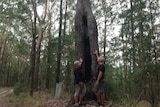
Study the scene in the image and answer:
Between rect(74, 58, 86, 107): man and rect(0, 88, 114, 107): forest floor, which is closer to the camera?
rect(74, 58, 86, 107): man

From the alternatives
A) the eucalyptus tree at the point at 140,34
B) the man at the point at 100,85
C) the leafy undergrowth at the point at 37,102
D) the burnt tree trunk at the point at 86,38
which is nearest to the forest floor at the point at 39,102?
the leafy undergrowth at the point at 37,102

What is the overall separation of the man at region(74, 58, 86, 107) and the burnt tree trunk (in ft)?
1.30

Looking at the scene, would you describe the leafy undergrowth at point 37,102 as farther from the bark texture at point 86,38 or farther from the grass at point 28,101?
the bark texture at point 86,38

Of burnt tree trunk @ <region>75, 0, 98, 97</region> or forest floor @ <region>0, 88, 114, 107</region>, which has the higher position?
burnt tree trunk @ <region>75, 0, 98, 97</region>

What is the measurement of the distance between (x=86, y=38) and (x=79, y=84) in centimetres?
217

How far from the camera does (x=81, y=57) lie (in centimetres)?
956

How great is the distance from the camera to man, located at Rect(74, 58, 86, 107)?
28.2 ft

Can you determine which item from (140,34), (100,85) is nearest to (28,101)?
(100,85)

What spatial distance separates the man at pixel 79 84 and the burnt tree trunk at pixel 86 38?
0.40 m

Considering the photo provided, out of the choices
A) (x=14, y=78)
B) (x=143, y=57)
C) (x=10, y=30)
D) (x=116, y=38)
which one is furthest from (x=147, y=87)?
(x=14, y=78)

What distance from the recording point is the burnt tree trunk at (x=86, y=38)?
370 inches

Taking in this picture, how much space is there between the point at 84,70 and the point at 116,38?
20.7m

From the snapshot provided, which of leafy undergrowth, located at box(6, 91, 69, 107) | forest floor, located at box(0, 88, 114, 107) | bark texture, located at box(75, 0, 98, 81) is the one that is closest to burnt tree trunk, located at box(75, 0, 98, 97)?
bark texture, located at box(75, 0, 98, 81)

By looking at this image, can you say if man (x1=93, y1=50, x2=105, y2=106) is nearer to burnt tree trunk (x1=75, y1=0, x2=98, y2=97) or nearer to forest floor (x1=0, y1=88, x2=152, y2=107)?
forest floor (x1=0, y1=88, x2=152, y2=107)
